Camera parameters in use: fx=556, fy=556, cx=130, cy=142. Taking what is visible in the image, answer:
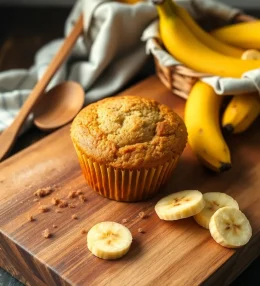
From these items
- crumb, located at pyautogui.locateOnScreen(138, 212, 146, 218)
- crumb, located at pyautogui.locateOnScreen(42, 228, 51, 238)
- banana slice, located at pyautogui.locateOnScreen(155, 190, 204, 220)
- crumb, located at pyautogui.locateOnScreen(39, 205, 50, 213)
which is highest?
crumb, located at pyautogui.locateOnScreen(39, 205, 50, 213)

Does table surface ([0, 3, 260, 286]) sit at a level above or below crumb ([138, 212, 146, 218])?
above

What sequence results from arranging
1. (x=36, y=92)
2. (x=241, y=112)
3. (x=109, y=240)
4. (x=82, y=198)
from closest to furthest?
(x=109, y=240) → (x=82, y=198) → (x=241, y=112) → (x=36, y=92)

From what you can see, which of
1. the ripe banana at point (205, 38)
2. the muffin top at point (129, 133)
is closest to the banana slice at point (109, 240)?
the muffin top at point (129, 133)

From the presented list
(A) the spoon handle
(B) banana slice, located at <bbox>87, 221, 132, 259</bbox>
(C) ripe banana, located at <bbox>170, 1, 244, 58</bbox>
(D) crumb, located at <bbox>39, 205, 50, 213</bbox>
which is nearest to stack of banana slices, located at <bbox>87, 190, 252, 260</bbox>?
(B) banana slice, located at <bbox>87, 221, 132, 259</bbox>

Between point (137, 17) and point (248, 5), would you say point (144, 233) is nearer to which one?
point (137, 17)

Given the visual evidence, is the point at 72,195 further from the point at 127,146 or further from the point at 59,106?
the point at 59,106

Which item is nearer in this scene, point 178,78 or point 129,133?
point 129,133

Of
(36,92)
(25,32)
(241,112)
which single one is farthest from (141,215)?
(25,32)

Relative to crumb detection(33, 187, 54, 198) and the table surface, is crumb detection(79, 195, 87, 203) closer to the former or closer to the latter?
crumb detection(33, 187, 54, 198)
